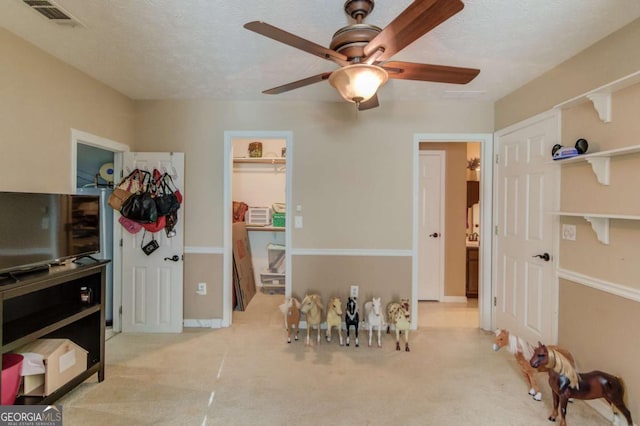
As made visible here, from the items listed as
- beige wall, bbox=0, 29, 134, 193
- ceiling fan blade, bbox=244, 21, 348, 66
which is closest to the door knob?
ceiling fan blade, bbox=244, 21, 348, 66

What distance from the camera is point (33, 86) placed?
83.6 inches

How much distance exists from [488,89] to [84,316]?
3971mm

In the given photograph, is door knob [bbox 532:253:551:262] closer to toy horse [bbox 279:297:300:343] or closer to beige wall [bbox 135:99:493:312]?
beige wall [bbox 135:99:493:312]

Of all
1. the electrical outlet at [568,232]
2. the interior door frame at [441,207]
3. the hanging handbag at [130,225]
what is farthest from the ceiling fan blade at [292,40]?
the interior door frame at [441,207]

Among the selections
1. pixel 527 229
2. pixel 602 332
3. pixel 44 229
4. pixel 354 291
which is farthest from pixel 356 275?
pixel 44 229

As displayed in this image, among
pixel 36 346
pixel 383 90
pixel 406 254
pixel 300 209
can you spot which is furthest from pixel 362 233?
pixel 36 346

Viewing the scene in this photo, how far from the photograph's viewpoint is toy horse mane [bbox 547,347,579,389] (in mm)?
1845

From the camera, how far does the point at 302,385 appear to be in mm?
2238

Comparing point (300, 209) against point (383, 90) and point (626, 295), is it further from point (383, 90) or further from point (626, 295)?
point (626, 295)

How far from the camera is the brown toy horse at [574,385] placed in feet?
5.86

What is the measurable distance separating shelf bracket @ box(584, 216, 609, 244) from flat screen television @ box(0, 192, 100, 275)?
11.8ft

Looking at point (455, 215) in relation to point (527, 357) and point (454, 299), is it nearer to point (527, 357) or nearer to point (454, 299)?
point (454, 299)

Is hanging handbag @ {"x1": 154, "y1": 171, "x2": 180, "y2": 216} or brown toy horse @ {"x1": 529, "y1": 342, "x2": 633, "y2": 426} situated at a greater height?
hanging handbag @ {"x1": 154, "y1": 171, "x2": 180, "y2": 216}

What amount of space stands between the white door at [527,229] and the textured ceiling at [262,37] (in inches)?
21.6
